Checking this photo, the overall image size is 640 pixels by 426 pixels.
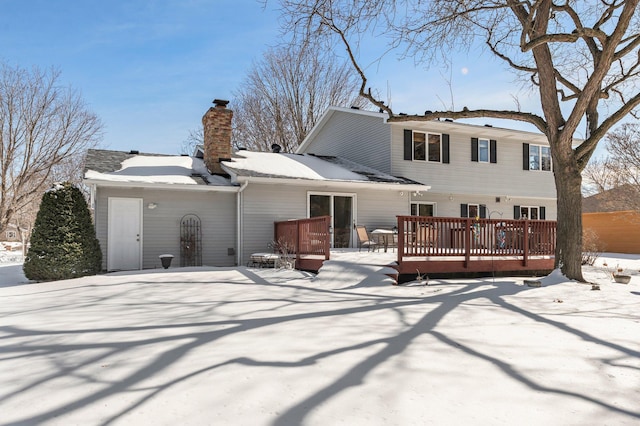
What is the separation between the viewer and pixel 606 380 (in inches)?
135

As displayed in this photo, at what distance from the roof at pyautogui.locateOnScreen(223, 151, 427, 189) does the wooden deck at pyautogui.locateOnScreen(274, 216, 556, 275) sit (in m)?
2.66

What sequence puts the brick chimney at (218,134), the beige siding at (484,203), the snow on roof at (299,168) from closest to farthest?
the snow on roof at (299,168)
the brick chimney at (218,134)
the beige siding at (484,203)

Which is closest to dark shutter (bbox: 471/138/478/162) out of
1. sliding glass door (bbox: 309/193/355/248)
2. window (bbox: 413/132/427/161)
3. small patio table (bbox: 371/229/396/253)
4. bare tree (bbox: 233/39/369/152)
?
window (bbox: 413/132/427/161)

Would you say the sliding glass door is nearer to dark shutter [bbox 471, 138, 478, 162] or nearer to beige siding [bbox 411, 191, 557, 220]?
beige siding [bbox 411, 191, 557, 220]

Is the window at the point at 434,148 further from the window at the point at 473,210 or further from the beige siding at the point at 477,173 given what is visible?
the window at the point at 473,210

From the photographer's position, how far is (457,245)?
9.77 metres

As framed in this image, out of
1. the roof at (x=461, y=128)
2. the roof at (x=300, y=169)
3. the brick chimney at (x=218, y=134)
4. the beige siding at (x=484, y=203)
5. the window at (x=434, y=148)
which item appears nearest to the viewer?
the roof at (x=300, y=169)

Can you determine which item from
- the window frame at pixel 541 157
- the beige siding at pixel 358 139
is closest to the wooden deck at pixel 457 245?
the beige siding at pixel 358 139

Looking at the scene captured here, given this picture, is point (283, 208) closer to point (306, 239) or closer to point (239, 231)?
point (239, 231)

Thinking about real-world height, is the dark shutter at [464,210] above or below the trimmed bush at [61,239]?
above

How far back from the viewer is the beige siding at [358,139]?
1605 cm

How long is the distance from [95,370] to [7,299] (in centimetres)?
508

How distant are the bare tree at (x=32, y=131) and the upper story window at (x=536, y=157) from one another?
820 inches

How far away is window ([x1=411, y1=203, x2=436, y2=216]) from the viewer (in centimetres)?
1642
